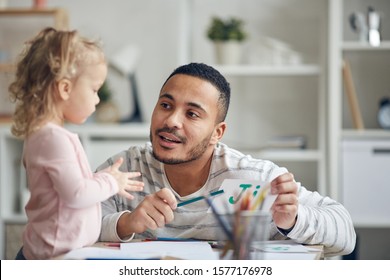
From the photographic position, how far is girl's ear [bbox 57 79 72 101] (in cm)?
95

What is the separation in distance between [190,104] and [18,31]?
2.26 m

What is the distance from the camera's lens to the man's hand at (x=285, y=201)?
1.02 m

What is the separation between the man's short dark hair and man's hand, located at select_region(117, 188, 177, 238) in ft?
0.86

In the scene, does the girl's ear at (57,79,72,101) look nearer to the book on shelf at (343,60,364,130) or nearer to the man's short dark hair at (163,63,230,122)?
the man's short dark hair at (163,63,230,122)

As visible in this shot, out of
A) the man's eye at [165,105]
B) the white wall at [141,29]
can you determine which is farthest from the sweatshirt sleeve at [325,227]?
the white wall at [141,29]

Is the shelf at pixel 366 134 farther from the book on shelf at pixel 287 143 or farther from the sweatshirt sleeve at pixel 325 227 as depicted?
the sweatshirt sleeve at pixel 325 227

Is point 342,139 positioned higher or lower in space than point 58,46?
lower

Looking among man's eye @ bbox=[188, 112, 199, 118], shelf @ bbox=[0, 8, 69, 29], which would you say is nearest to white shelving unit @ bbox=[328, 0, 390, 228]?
shelf @ bbox=[0, 8, 69, 29]

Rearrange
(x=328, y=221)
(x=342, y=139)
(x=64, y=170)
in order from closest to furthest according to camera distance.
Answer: (x=64, y=170), (x=328, y=221), (x=342, y=139)

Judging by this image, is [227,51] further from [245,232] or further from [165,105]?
[245,232]
